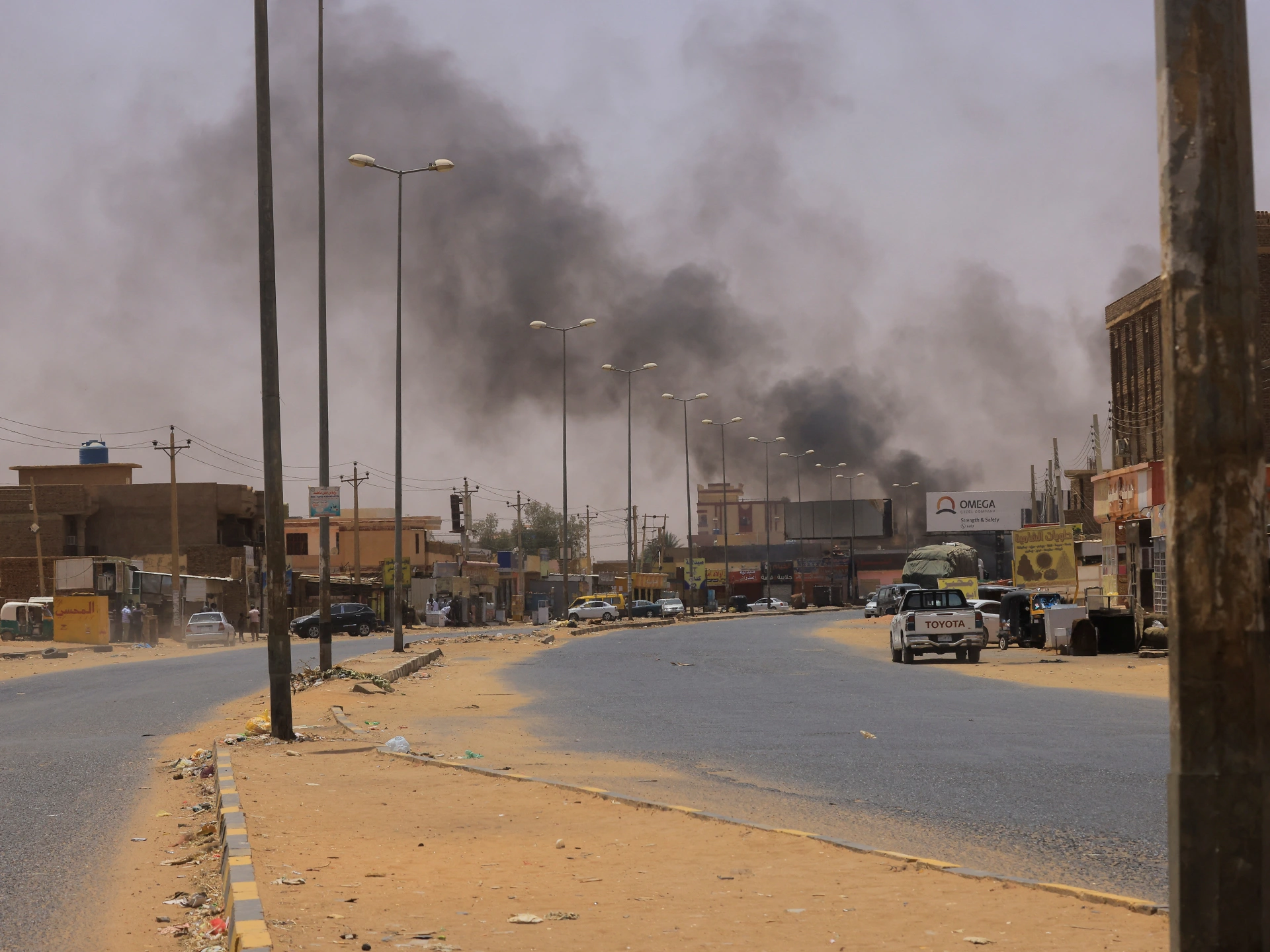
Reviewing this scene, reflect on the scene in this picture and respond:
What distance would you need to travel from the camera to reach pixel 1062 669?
30.2 metres

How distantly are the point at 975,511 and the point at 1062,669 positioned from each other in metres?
109

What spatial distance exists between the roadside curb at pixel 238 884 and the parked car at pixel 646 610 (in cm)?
7087

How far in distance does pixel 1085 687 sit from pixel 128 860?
19288 millimetres

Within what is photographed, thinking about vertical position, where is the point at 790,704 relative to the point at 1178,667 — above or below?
below

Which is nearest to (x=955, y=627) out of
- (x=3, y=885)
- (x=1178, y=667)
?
(x=3, y=885)

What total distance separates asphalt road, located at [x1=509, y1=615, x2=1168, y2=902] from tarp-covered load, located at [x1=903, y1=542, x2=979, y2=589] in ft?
124

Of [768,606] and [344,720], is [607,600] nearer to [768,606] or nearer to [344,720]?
[768,606]

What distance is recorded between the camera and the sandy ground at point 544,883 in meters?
6.55

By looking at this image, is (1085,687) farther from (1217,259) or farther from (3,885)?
(1217,259)

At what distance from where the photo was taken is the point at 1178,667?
4.29 meters

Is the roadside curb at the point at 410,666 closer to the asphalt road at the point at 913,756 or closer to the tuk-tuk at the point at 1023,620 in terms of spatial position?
the asphalt road at the point at 913,756

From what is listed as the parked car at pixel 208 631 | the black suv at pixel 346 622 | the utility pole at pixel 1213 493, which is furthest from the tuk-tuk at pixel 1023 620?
the utility pole at pixel 1213 493

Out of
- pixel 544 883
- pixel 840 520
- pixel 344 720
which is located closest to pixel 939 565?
pixel 344 720

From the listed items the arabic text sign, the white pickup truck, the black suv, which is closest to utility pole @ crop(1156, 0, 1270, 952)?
the arabic text sign
